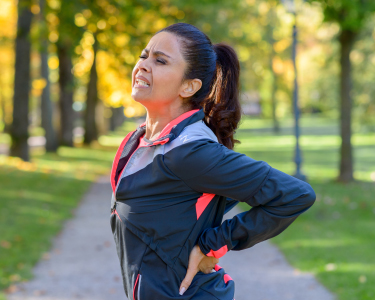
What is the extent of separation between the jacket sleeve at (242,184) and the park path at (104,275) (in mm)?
3710

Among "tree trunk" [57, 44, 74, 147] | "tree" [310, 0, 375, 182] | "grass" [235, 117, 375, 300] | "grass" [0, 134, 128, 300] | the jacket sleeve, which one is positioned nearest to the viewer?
the jacket sleeve

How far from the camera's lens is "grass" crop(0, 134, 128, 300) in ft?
21.3

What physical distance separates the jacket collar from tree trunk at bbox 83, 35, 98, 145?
24.6 metres

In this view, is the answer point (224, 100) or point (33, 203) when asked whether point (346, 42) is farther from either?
point (224, 100)

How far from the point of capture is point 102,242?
7809mm

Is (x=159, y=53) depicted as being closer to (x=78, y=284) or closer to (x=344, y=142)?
(x=78, y=284)

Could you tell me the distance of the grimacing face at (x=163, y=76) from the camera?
1.96 metres

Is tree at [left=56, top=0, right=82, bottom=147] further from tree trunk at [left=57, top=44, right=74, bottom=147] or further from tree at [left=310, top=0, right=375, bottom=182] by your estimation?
tree at [left=310, top=0, right=375, bottom=182]

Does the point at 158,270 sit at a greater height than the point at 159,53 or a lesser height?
lesser

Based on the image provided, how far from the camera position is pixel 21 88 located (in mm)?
15906

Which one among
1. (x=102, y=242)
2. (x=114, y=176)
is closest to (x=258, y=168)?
(x=114, y=176)

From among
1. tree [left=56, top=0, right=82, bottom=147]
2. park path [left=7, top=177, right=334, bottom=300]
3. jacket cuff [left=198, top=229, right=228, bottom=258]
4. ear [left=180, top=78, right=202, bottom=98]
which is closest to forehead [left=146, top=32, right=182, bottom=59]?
ear [left=180, top=78, right=202, bottom=98]

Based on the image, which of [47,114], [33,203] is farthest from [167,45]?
[47,114]

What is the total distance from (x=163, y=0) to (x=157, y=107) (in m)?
15.8
